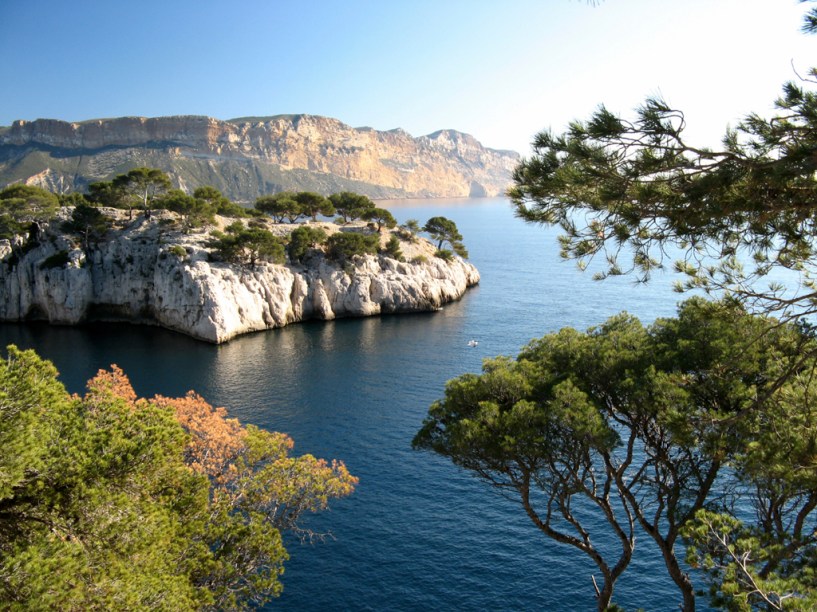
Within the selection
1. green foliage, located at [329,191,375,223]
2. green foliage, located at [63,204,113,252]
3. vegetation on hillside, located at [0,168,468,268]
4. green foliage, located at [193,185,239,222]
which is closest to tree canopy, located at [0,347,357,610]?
vegetation on hillside, located at [0,168,468,268]

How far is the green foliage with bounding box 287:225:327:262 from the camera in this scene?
68.2m

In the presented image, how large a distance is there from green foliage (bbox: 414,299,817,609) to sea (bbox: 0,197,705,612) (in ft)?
14.3

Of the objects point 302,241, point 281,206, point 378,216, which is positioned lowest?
point 302,241

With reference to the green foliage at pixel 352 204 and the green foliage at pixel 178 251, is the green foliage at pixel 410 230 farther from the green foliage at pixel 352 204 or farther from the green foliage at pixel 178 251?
the green foliage at pixel 178 251

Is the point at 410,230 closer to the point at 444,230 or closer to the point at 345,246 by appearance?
the point at 444,230

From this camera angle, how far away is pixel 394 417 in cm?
3741

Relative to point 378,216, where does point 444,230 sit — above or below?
below

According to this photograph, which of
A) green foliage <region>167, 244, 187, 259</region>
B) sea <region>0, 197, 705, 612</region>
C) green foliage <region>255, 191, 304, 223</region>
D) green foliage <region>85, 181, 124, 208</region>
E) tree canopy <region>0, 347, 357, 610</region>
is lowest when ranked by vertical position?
sea <region>0, 197, 705, 612</region>

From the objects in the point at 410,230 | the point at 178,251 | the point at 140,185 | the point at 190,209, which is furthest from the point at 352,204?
the point at 178,251

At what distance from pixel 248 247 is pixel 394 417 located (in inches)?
1374

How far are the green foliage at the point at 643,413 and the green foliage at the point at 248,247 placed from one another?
48422 millimetres

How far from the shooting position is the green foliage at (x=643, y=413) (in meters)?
12.4

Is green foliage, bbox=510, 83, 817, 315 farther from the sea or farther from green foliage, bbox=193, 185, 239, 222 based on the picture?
green foliage, bbox=193, 185, 239, 222

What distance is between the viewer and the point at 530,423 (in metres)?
16.8
